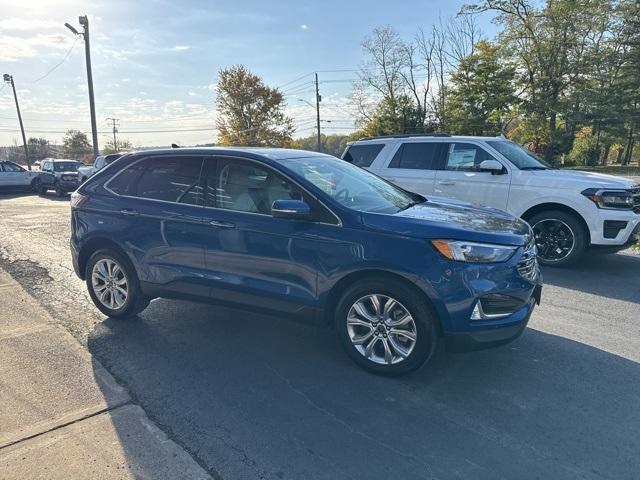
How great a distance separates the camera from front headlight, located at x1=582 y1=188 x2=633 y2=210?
6.28 metres

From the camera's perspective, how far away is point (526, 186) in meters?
6.95

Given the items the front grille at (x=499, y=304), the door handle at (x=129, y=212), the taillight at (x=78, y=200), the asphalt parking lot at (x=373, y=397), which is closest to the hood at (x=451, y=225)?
the front grille at (x=499, y=304)

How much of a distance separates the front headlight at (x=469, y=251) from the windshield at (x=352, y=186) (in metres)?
0.67

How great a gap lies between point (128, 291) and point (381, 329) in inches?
106

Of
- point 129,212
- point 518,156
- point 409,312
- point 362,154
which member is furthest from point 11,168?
point 409,312

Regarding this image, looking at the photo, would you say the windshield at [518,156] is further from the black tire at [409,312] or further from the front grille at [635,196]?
the black tire at [409,312]

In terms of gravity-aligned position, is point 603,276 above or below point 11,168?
below

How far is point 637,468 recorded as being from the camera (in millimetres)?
Answer: 2514

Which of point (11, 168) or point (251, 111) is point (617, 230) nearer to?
point (11, 168)

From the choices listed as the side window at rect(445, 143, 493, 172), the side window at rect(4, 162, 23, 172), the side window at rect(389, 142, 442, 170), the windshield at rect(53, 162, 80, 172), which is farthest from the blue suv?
the windshield at rect(53, 162, 80, 172)

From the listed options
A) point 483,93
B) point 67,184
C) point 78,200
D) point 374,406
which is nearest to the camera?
point 374,406

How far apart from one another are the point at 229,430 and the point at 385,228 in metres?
1.75

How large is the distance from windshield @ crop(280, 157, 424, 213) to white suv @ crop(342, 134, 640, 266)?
10.5ft

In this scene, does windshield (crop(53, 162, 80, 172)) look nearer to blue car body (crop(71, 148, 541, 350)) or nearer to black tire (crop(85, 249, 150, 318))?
blue car body (crop(71, 148, 541, 350))
